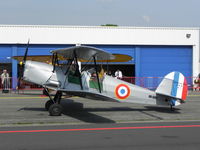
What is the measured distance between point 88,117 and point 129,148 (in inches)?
151

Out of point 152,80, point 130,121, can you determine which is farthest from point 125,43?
point 130,121

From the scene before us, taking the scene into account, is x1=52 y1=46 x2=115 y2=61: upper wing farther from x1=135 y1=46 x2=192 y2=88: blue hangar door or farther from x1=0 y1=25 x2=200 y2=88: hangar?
x1=135 y1=46 x2=192 y2=88: blue hangar door

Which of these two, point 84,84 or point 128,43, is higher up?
point 128,43

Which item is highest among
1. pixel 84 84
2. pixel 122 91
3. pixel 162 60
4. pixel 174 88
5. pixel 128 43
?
pixel 128 43

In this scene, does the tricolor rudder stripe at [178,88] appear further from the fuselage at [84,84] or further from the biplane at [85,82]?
the fuselage at [84,84]

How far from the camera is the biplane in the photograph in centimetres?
948

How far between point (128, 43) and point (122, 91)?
1639 centimetres

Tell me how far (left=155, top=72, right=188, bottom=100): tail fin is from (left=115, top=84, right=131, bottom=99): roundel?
1.12m

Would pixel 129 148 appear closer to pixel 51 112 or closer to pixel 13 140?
pixel 13 140

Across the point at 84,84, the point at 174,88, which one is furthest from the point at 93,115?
the point at 174,88

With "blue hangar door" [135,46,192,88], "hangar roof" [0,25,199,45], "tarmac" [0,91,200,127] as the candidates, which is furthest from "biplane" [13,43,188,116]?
"blue hangar door" [135,46,192,88]

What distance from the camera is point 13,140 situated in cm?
620

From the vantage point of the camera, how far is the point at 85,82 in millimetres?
9945

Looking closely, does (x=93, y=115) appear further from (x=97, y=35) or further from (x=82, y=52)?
(x=97, y=35)
